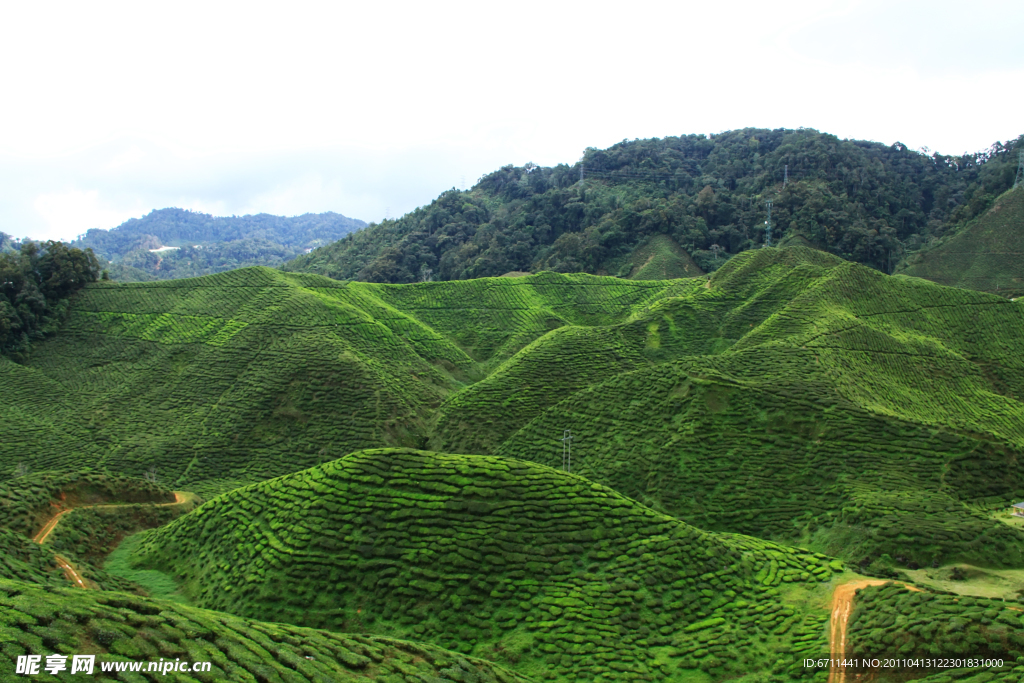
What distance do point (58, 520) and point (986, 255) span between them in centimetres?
9010

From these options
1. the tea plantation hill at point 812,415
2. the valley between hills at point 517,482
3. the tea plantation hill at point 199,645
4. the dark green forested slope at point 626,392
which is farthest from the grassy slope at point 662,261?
the tea plantation hill at point 199,645

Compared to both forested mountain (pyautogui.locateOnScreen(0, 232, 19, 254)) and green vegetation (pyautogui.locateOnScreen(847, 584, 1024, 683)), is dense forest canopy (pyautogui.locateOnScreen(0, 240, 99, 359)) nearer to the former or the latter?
green vegetation (pyautogui.locateOnScreen(847, 584, 1024, 683))

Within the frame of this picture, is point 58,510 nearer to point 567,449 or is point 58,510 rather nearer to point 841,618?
point 567,449

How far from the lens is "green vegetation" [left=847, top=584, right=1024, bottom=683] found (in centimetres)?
1545

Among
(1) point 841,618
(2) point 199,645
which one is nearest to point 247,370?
(2) point 199,645

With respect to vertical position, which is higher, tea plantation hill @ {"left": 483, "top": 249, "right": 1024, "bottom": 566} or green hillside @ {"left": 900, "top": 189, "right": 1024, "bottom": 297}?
green hillside @ {"left": 900, "top": 189, "right": 1024, "bottom": 297}

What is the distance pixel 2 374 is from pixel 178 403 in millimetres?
12555

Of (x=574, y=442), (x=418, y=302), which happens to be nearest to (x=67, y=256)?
(x=418, y=302)

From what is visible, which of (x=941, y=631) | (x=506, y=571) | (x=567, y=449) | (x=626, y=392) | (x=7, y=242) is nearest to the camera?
(x=941, y=631)

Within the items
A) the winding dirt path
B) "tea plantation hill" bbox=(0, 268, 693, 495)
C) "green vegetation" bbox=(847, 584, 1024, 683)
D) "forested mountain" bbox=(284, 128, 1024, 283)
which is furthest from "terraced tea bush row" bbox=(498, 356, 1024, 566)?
"forested mountain" bbox=(284, 128, 1024, 283)

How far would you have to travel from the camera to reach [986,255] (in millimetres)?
79062

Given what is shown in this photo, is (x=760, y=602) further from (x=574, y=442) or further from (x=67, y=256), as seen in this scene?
(x=67, y=256)

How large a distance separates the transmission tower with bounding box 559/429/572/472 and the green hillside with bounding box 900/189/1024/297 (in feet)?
A: 199

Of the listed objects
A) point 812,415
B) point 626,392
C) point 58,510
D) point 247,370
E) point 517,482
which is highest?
point 247,370
